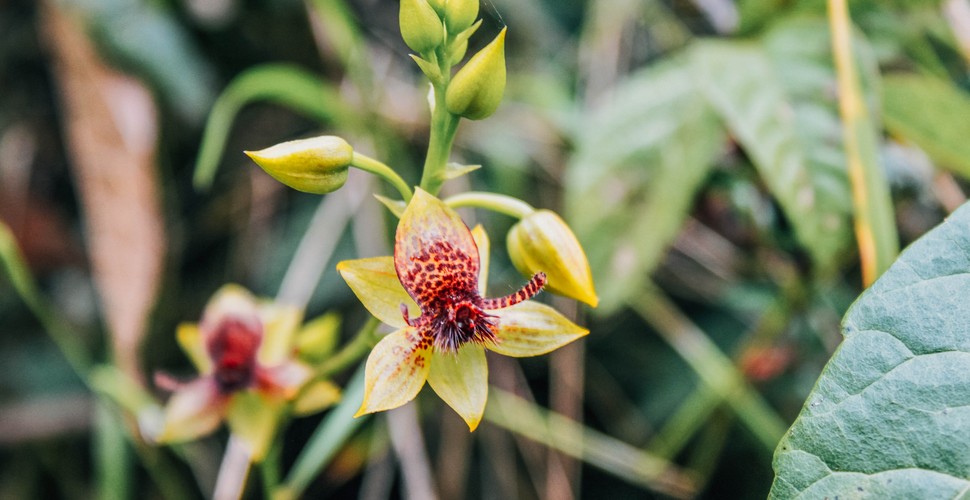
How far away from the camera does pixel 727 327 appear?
1604 mm

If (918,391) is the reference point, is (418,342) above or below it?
below

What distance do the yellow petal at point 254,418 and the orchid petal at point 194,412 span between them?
2cm

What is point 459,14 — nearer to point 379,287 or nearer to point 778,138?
point 379,287

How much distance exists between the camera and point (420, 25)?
0.66 meters

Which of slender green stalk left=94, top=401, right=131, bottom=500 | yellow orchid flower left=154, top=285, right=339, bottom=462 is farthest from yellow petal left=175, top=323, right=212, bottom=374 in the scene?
slender green stalk left=94, top=401, right=131, bottom=500

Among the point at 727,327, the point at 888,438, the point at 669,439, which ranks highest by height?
the point at 888,438

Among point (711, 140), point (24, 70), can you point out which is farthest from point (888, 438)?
point (24, 70)

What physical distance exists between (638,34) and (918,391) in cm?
132

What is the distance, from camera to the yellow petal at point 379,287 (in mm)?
730

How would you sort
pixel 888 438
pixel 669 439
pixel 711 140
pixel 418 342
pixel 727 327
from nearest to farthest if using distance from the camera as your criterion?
pixel 888 438, pixel 418 342, pixel 711 140, pixel 669 439, pixel 727 327

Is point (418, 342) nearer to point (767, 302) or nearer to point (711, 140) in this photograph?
point (711, 140)

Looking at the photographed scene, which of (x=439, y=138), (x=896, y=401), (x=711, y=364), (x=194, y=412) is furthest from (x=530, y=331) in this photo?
(x=711, y=364)

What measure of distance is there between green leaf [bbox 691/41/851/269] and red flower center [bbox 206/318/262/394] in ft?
2.41

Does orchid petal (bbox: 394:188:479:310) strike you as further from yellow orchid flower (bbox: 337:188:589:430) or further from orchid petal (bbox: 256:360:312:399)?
orchid petal (bbox: 256:360:312:399)
